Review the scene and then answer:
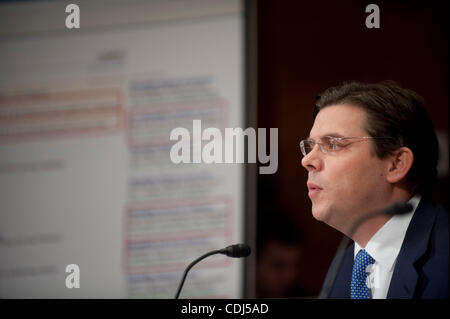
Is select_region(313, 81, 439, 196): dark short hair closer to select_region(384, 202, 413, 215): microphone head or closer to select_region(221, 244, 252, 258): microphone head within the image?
select_region(384, 202, 413, 215): microphone head

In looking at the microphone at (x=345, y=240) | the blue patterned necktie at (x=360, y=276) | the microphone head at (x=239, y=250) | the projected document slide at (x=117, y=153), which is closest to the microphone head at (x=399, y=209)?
the microphone at (x=345, y=240)

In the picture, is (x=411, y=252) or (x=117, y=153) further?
(x=117, y=153)

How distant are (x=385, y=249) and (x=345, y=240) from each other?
157mm

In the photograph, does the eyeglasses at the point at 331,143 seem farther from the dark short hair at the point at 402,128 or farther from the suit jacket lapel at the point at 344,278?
the suit jacket lapel at the point at 344,278

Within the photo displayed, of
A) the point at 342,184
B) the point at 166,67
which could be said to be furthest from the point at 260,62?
the point at 342,184

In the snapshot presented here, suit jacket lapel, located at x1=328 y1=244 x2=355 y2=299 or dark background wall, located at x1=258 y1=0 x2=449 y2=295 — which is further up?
dark background wall, located at x1=258 y1=0 x2=449 y2=295

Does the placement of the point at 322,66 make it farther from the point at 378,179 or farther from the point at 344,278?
the point at 344,278

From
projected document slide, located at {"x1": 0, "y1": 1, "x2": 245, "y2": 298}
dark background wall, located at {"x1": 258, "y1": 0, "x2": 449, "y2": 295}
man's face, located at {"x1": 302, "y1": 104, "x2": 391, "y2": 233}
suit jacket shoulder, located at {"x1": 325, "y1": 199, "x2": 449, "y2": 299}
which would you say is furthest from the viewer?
projected document slide, located at {"x1": 0, "y1": 1, "x2": 245, "y2": 298}

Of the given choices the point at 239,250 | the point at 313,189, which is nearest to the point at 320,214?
the point at 313,189

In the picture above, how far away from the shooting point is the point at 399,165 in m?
2.03

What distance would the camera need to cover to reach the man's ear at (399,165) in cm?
203

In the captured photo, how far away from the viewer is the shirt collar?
6.57 feet

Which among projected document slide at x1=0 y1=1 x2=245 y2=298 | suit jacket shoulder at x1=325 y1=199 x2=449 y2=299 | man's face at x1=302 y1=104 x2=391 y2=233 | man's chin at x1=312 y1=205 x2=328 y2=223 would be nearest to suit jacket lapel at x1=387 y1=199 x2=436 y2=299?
suit jacket shoulder at x1=325 y1=199 x2=449 y2=299

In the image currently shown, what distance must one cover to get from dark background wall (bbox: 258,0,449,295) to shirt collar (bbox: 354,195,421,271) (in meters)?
0.16
